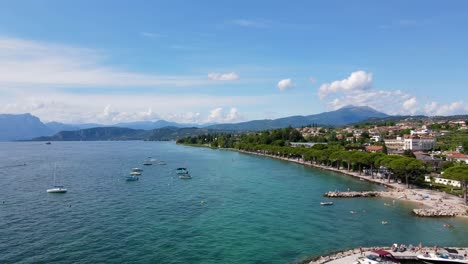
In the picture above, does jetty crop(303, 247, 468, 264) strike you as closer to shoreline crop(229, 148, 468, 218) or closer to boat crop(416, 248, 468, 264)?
boat crop(416, 248, 468, 264)

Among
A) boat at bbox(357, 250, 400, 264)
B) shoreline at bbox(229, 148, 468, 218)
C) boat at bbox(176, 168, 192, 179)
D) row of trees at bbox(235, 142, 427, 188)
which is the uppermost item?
row of trees at bbox(235, 142, 427, 188)

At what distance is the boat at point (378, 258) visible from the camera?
2945cm

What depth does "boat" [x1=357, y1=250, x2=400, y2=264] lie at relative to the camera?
29.5 metres

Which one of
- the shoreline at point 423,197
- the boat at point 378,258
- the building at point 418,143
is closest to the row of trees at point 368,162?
the shoreline at point 423,197

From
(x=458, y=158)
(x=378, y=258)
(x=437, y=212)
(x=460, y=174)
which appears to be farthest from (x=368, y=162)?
(x=378, y=258)

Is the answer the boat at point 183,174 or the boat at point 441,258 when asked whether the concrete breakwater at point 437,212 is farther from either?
the boat at point 183,174

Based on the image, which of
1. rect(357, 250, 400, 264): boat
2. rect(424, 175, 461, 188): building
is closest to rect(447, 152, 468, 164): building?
rect(424, 175, 461, 188): building

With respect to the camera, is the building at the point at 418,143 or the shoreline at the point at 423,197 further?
the building at the point at 418,143

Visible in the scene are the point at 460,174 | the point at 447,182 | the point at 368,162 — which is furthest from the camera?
the point at 368,162

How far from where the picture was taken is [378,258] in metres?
Result: 30.4

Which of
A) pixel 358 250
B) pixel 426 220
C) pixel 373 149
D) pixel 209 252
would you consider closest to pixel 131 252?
pixel 209 252

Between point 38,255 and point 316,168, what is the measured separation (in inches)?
3147

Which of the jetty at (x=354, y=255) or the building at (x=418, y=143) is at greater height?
the building at (x=418, y=143)

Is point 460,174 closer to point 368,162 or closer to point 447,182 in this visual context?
point 447,182
